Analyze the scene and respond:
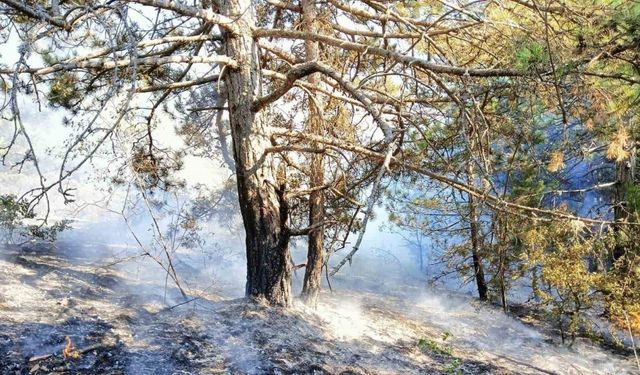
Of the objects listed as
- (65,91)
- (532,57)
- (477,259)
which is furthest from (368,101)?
(477,259)

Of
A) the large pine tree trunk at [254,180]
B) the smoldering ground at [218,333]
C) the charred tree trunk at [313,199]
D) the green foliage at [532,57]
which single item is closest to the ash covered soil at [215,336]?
the smoldering ground at [218,333]

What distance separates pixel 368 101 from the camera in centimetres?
368

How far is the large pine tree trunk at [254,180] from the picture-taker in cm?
504

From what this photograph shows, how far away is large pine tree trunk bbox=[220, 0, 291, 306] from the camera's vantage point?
16.5ft

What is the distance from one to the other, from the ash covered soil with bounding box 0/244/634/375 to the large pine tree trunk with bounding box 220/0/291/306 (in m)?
0.37

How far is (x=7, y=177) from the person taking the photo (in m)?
19.5

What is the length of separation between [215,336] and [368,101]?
2.75m

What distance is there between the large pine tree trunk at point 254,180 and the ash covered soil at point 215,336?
367mm

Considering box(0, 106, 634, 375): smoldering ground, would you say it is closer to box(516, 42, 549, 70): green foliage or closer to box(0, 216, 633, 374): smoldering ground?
box(0, 216, 633, 374): smoldering ground

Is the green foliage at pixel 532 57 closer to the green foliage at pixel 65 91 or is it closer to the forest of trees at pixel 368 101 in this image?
the forest of trees at pixel 368 101

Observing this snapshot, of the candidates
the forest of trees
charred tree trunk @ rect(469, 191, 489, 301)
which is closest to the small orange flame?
the forest of trees

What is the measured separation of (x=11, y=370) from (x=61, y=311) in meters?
1.36

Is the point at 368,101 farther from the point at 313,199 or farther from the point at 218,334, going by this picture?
the point at 313,199

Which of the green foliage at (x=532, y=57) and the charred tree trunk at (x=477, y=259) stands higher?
the green foliage at (x=532, y=57)
